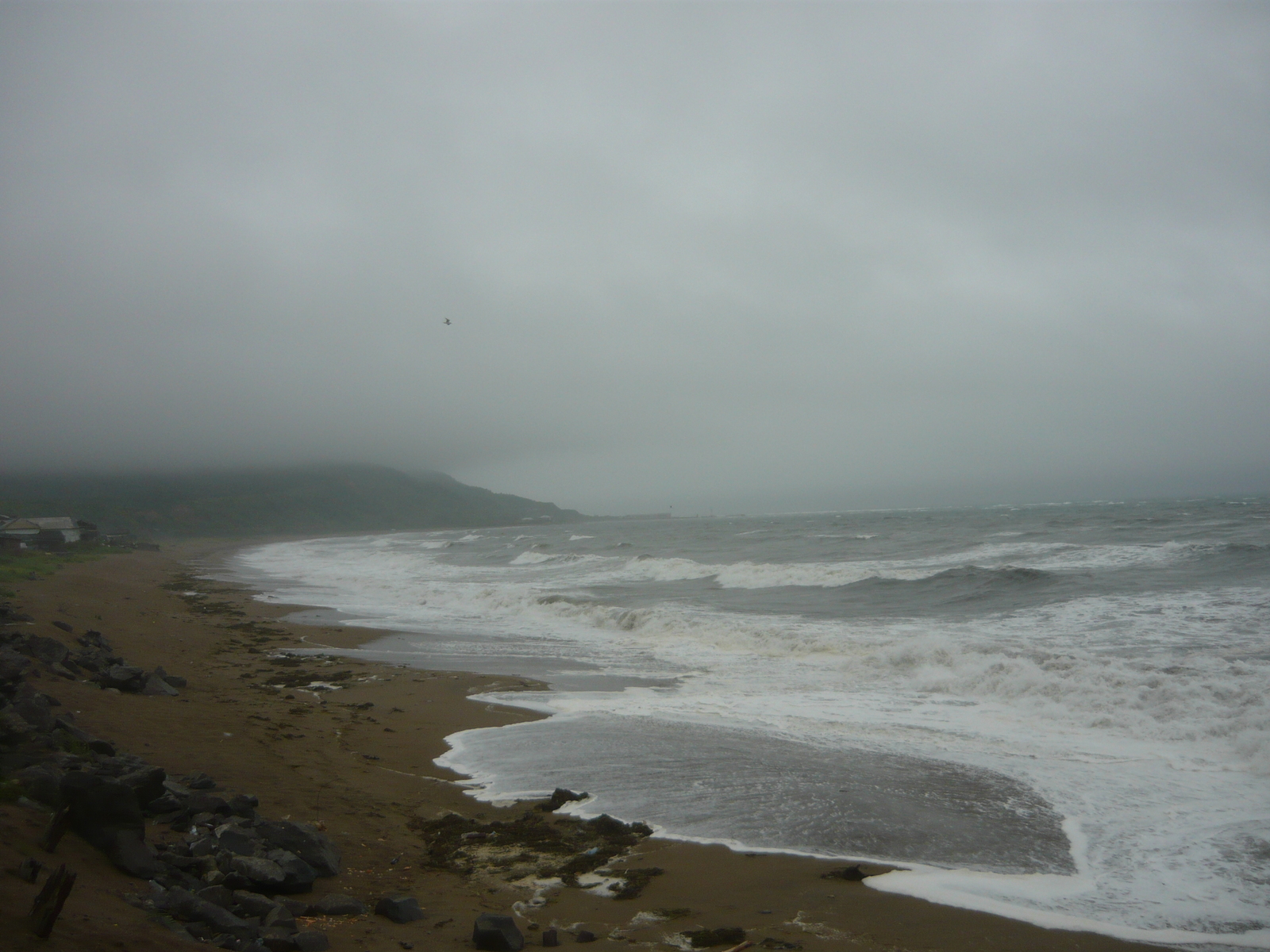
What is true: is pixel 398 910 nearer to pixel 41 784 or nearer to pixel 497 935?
pixel 497 935

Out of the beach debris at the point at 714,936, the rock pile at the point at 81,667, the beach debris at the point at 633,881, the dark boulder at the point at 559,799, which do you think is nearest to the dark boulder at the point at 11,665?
the rock pile at the point at 81,667

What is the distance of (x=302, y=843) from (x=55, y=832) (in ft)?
4.95

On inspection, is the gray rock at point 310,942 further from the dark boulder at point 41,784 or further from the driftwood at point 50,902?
the dark boulder at point 41,784

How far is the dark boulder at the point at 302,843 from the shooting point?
521 centimetres

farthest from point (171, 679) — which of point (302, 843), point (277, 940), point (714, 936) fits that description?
point (714, 936)

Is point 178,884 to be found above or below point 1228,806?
above

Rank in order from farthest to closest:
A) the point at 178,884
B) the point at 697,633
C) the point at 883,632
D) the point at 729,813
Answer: the point at 697,633, the point at 883,632, the point at 729,813, the point at 178,884

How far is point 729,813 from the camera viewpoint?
23.3 ft

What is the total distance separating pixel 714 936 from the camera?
4.69 m

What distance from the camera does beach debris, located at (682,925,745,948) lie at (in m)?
4.62

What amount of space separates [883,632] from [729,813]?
11.4 meters

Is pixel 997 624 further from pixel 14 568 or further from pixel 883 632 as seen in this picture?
pixel 14 568

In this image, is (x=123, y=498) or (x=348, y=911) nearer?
(x=348, y=911)

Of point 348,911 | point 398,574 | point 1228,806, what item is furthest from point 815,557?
point 348,911
